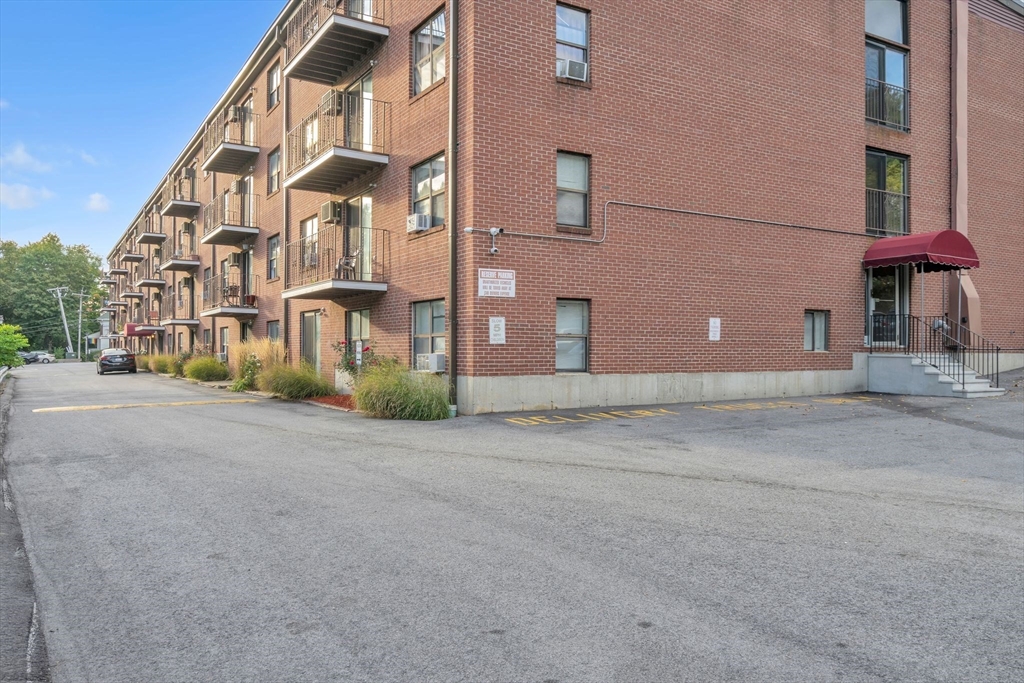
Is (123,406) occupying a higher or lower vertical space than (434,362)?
lower

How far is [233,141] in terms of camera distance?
2820cm

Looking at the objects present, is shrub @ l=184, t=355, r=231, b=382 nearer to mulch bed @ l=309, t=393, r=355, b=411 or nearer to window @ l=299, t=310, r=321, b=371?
window @ l=299, t=310, r=321, b=371

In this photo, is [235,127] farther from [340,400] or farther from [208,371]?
[340,400]

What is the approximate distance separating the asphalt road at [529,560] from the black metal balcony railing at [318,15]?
40.6ft

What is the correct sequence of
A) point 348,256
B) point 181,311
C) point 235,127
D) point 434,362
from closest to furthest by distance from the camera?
point 434,362, point 348,256, point 235,127, point 181,311

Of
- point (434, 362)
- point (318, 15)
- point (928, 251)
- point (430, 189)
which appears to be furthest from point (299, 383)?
point (928, 251)

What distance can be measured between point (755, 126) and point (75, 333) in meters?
106

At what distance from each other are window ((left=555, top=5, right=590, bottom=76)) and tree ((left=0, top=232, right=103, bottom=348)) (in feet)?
295

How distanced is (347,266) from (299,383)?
3.45 m

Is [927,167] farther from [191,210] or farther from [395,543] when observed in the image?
[191,210]

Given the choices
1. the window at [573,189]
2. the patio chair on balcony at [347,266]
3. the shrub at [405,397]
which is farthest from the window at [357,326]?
the window at [573,189]

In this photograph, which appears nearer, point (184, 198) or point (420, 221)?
point (420, 221)

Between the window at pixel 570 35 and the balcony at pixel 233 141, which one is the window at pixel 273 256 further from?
the window at pixel 570 35

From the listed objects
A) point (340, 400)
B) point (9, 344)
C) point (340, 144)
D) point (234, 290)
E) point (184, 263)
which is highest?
point (340, 144)
